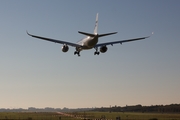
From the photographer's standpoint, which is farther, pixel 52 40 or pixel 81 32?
pixel 52 40

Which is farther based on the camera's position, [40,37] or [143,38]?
[143,38]

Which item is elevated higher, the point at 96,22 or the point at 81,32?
the point at 96,22

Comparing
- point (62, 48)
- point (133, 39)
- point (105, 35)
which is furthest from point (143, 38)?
point (62, 48)

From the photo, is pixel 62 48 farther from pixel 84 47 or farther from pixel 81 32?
pixel 81 32

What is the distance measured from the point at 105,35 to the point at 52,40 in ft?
46.1

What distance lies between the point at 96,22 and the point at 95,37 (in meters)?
12.0

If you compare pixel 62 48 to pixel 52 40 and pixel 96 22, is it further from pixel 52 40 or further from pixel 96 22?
pixel 96 22

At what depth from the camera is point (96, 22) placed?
7856 cm

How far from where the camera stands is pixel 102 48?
7244 centimetres

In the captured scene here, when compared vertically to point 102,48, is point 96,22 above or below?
above

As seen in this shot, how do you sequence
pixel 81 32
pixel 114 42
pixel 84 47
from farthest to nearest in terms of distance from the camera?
1. pixel 114 42
2. pixel 84 47
3. pixel 81 32

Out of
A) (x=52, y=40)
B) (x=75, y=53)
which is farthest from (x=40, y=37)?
(x=75, y=53)

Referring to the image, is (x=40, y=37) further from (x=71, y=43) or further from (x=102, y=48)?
(x=102, y=48)

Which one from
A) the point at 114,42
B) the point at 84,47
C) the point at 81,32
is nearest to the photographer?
the point at 81,32
